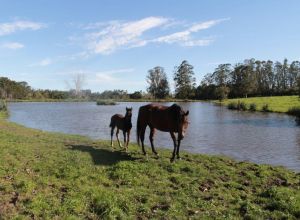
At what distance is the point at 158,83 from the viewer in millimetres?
145875

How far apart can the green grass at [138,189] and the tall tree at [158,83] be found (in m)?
130

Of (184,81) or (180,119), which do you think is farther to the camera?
(184,81)

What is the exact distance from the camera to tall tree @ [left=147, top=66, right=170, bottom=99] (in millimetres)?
Result: 143750

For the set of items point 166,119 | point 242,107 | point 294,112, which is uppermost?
point 166,119

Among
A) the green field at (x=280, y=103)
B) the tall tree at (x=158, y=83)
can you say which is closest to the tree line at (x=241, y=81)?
the tall tree at (x=158, y=83)

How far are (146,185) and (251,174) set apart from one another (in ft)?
13.4

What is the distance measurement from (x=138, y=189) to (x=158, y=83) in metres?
138

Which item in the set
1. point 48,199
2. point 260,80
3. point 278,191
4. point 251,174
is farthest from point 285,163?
point 260,80

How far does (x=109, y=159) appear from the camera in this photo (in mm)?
13195

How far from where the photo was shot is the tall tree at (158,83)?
14375 centimetres

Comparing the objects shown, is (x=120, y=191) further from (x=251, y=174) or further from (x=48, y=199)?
(x=251, y=174)

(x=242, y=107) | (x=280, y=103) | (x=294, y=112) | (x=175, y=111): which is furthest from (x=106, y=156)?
(x=280, y=103)

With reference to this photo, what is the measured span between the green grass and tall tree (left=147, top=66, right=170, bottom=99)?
130 meters

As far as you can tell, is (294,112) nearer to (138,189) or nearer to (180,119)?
(180,119)
